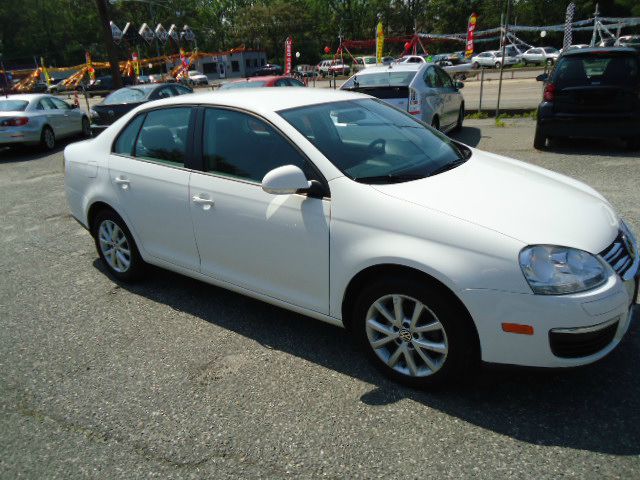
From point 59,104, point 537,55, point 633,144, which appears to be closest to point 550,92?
point 633,144

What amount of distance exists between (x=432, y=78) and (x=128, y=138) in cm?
715

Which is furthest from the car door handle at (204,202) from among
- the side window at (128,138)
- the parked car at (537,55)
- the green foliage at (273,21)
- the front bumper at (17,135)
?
the green foliage at (273,21)

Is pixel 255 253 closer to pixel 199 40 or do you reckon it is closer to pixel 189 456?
pixel 189 456

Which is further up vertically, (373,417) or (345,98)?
(345,98)

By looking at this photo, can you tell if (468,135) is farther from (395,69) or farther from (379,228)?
(379,228)

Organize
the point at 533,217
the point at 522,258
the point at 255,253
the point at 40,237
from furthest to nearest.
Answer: the point at 40,237, the point at 255,253, the point at 533,217, the point at 522,258

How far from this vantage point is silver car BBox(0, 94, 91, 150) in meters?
11.7

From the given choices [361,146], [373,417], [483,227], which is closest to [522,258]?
[483,227]

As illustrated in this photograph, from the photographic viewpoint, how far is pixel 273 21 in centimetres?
7225

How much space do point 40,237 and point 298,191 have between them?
14.1 ft

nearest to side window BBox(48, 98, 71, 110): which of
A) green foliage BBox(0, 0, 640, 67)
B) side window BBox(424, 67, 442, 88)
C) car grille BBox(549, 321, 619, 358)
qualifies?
side window BBox(424, 67, 442, 88)

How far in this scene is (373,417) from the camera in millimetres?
Answer: 2631

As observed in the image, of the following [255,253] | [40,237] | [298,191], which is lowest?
[40,237]

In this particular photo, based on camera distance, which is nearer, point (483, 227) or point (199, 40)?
point (483, 227)
